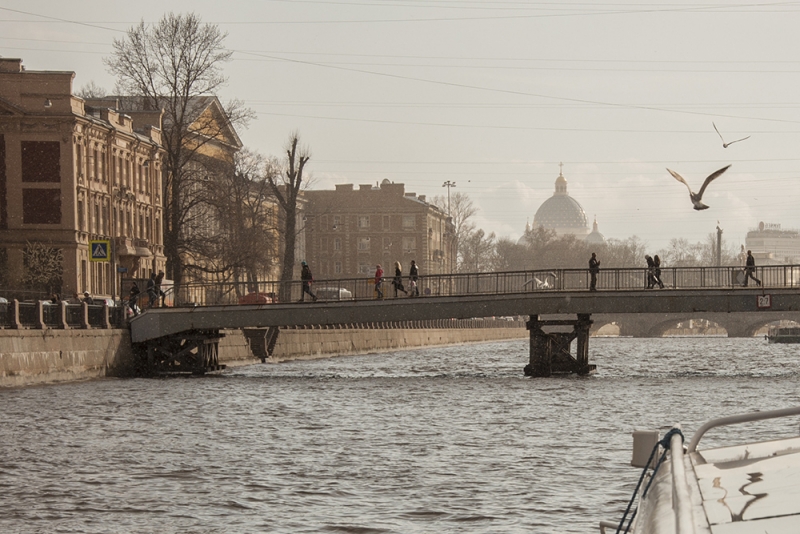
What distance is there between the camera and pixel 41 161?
63812mm

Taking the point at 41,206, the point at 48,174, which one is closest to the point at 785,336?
the point at 48,174

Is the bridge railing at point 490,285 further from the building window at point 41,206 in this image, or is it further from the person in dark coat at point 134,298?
the building window at point 41,206

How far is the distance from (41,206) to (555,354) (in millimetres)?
26857

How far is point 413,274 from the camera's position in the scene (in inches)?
1962

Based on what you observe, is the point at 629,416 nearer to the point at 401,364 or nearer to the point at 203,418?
the point at 203,418

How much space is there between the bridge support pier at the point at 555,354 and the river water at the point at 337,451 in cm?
599

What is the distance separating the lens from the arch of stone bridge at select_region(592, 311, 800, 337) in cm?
12975

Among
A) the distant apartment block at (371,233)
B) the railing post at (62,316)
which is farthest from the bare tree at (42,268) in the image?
the distant apartment block at (371,233)

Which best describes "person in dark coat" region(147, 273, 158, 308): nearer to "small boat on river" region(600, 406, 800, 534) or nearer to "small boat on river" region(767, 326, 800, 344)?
"small boat on river" region(600, 406, 800, 534)

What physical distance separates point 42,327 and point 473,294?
45.9ft

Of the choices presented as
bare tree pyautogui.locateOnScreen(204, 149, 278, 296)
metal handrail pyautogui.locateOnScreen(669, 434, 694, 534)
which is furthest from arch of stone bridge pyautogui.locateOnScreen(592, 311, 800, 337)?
metal handrail pyautogui.locateOnScreen(669, 434, 694, 534)

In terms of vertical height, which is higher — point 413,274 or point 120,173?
point 120,173

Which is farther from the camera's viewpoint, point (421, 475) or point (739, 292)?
point (739, 292)

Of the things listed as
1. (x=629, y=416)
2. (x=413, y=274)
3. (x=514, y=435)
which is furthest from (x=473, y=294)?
(x=514, y=435)
